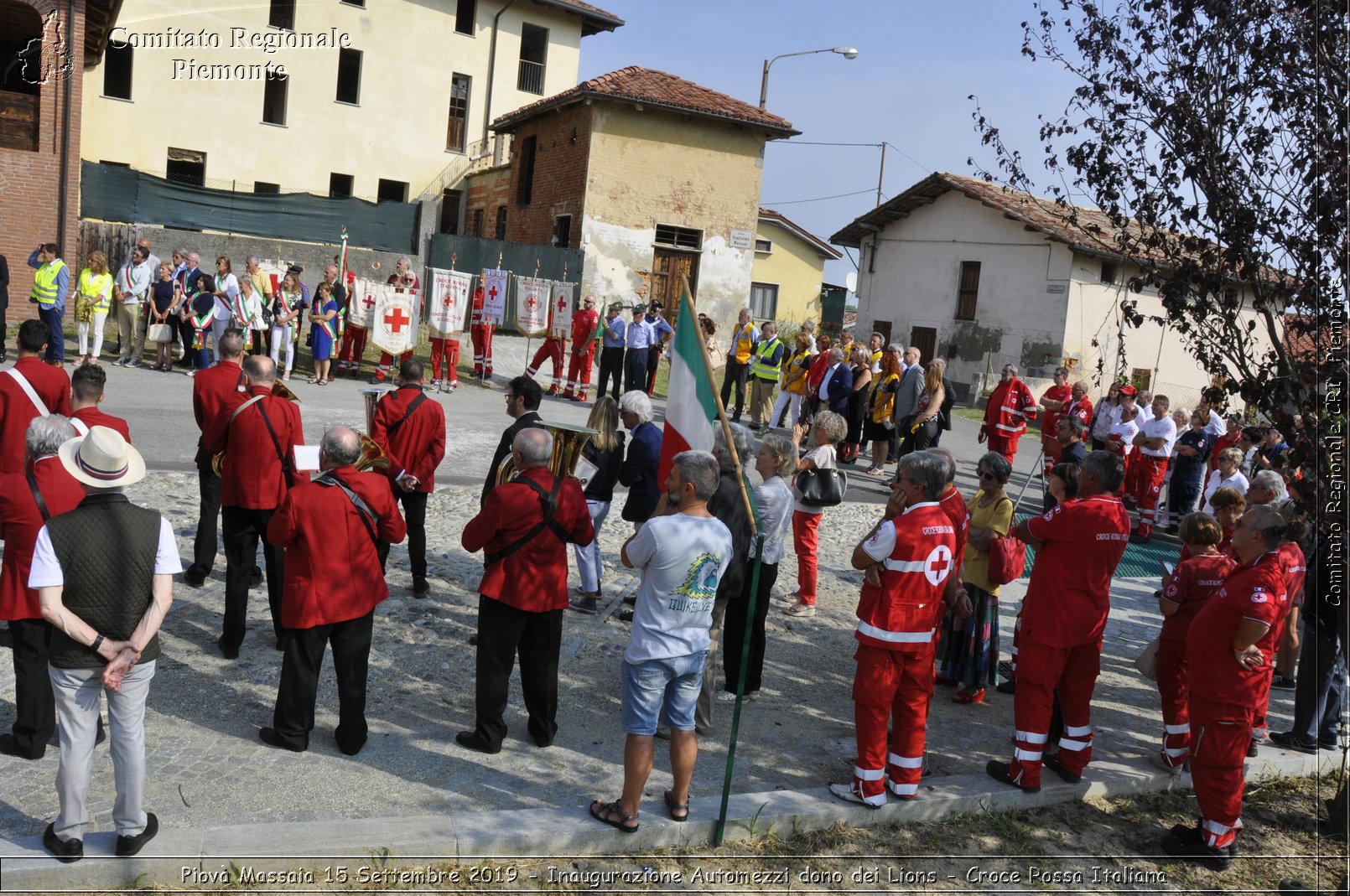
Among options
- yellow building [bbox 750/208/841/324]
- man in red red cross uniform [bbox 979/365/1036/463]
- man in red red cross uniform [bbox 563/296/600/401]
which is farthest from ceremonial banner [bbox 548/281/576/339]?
yellow building [bbox 750/208/841/324]

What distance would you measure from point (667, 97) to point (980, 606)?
22068 millimetres

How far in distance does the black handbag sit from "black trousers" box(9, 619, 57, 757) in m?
4.78

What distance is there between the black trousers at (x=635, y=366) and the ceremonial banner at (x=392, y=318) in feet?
12.4

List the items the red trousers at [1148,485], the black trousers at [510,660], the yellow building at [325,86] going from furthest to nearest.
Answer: the yellow building at [325,86]
the red trousers at [1148,485]
the black trousers at [510,660]

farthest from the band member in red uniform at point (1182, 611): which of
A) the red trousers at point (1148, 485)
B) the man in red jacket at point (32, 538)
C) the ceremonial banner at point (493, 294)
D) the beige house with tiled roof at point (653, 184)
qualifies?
the beige house with tiled roof at point (653, 184)

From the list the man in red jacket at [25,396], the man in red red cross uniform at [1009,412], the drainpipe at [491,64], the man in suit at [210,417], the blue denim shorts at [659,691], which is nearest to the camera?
the blue denim shorts at [659,691]

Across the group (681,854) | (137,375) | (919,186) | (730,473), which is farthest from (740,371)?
(919,186)

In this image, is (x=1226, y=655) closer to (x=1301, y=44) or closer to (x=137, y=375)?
(x=1301, y=44)

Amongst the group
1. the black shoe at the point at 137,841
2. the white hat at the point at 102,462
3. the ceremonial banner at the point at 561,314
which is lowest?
the black shoe at the point at 137,841

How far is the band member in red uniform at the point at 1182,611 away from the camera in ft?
18.8

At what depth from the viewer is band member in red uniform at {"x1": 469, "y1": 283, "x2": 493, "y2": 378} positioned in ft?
61.0

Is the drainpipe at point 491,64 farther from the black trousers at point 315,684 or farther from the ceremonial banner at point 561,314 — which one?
the black trousers at point 315,684

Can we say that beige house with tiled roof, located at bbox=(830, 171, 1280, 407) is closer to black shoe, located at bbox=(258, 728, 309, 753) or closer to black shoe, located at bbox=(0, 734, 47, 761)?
black shoe, located at bbox=(258, 728, 309, 753)

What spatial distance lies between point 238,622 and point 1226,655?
550cm
